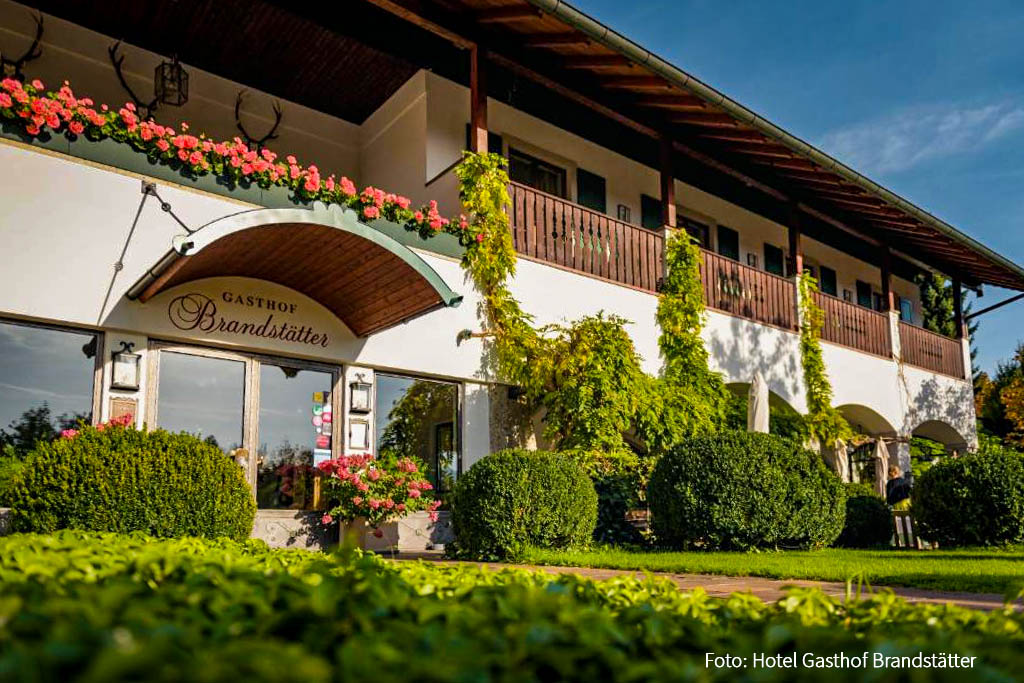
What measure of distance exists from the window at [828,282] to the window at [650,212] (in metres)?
5.99

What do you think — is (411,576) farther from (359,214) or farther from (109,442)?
(359,214)

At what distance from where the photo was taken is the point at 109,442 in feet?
21.1

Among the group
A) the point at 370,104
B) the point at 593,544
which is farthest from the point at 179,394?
the point at 370,104

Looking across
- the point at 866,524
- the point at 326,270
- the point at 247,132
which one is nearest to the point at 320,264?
the point at 326,270

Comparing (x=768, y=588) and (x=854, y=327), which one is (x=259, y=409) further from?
(x=854, y=327)

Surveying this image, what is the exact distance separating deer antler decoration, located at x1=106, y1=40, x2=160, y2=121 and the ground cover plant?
9509 millimetres

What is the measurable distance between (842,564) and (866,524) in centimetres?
467

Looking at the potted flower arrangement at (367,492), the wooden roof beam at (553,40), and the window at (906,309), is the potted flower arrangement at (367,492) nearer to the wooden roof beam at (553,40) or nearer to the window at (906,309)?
the wooden roof beam at (553,40)

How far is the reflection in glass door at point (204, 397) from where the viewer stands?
28.6ft

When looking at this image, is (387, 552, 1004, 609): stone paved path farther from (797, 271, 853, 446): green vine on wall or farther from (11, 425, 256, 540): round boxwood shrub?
(797, 271, 853, 446): green vine on wall

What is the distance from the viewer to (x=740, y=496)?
30.7 feet

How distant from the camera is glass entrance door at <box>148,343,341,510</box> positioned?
8.77m

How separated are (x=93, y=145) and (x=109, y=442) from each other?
3.08 m

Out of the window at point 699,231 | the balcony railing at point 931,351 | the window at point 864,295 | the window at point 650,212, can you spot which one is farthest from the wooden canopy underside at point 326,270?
the window at point 864,295
